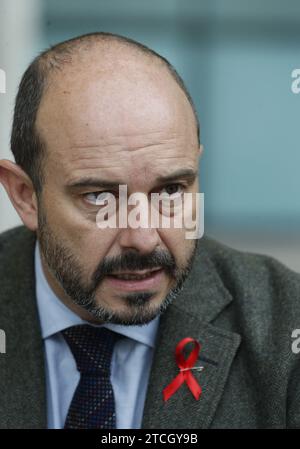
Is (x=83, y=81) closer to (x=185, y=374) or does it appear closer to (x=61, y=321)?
(x=61, y=321)

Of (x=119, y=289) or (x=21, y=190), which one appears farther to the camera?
(x=21, y=190)

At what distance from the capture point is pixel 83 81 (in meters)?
2.01

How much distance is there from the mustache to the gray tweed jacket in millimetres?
288

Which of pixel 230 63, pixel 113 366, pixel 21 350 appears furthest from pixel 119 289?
pixel 230 63

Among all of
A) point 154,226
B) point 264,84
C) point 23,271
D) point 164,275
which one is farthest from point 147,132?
point 264,84

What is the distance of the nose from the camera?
1.93 m

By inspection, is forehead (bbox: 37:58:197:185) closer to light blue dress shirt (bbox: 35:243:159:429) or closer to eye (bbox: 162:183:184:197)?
eye (bbox: 162:183:184:197)

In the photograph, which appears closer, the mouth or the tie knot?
the mouth

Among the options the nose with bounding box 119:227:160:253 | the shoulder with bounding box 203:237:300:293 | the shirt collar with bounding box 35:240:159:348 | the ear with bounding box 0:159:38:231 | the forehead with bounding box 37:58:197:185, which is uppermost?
the forehead with bounding box 37:58:197:185

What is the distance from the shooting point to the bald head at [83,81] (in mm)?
1995

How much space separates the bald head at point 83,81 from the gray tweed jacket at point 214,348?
0.39 m

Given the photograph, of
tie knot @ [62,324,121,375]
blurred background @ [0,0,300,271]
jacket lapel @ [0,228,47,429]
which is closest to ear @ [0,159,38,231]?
jacket lapel @ [0,228,47,429]

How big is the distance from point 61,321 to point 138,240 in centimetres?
42

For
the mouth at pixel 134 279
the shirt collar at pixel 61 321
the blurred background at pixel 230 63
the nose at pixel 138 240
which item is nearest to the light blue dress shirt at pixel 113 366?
the shirt collar at pixel 61 321
